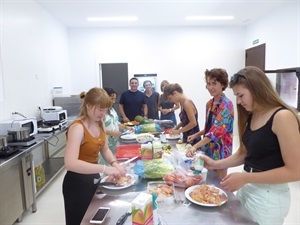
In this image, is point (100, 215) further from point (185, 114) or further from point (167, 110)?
point (167, 110)

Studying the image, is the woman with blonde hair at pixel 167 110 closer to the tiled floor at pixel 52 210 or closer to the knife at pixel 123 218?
the tiled floor at pixel 52 210

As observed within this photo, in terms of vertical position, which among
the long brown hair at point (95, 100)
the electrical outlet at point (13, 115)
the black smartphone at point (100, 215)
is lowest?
the black smartphone at point (100, 215)

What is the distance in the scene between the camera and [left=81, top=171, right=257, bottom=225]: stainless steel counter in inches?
40.3

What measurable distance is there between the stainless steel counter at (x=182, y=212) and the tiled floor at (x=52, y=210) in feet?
5.34

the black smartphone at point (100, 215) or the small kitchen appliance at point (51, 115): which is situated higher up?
the small kitchen appliance at point (51, 115)

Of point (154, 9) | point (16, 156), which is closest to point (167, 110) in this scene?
point (154, 9)

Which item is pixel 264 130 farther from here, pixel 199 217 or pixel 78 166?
pixel 78 166

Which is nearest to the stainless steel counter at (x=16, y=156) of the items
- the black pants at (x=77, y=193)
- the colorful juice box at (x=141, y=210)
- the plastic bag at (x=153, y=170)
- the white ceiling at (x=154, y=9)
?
the black pants at (x=77, y=193)

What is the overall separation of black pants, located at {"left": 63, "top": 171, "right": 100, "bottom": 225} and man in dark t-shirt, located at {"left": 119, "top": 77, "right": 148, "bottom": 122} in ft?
8.49

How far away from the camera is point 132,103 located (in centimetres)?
409

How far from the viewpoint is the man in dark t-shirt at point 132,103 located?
4.09 meters

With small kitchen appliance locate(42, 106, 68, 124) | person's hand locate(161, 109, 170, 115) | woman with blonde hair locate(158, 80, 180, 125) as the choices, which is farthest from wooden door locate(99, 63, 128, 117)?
small kitchen appliance locate(42, 106, 68, 124)

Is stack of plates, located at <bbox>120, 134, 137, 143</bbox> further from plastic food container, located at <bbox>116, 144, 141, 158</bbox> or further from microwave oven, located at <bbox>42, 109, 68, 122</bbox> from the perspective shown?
microwave oven, located at <bbox>42, 109, 68, 122</bbox>

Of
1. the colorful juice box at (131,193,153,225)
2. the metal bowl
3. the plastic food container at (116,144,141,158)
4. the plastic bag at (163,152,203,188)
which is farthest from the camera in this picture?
the metal bowl
